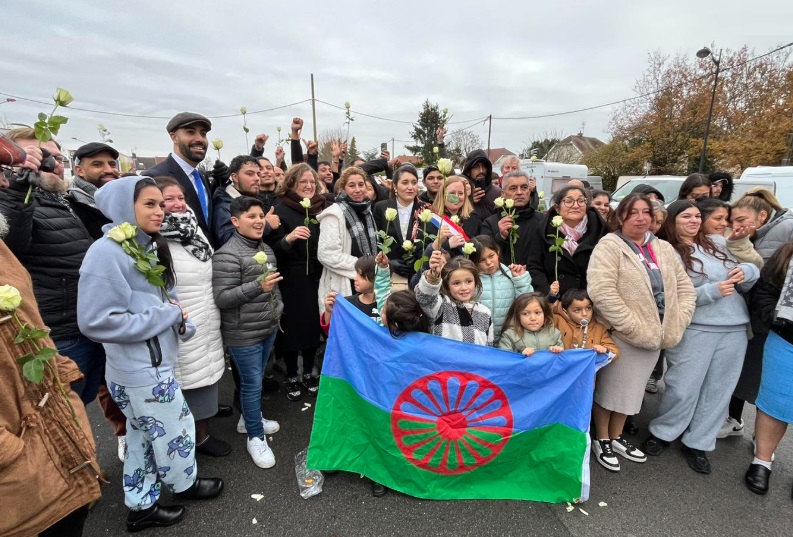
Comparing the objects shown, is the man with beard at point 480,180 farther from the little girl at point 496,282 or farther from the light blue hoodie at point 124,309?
the light blue hoodie at point 124,309

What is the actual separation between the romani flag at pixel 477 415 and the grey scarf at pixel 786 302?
4.22 feet

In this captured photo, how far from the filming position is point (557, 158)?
44.7m

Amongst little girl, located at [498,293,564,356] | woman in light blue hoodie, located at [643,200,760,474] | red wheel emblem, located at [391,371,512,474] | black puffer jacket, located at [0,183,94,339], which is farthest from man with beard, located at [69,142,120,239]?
woman in light blue hoodie, located at [643,200,760,474]

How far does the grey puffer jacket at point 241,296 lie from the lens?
108 inches

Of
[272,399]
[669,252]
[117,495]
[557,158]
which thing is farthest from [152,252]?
[557,158]

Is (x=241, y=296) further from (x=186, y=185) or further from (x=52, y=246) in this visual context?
(x=186, y=185)

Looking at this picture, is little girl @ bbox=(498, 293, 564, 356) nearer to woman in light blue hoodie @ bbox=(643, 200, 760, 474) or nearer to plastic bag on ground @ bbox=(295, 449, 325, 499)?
woman in light blue hoodie @ bbox=(643, 200, 760, 474)

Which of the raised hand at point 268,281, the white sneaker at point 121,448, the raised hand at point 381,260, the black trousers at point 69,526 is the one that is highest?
the raised hand at point 381,260

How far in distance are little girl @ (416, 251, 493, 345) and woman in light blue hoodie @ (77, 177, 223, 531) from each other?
160cm

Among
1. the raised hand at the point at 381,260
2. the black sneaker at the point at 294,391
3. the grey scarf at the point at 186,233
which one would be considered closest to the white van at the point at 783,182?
the raised hand at the point at 381,260

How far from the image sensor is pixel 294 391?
3.99m

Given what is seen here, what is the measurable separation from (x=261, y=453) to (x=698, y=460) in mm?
3393

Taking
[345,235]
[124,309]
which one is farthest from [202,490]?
[345,235]

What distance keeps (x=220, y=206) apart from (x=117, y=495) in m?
2.39
